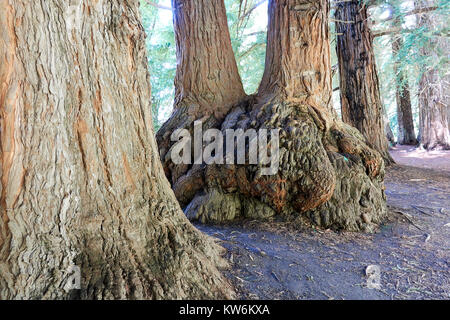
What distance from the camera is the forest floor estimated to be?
8.29ft

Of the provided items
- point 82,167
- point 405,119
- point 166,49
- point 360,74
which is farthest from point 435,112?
point 82,167

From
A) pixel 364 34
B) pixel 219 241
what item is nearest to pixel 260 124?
pixel 219 241

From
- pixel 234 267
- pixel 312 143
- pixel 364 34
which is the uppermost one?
pixel 364 34

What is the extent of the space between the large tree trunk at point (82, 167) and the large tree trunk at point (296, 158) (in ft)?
5.42

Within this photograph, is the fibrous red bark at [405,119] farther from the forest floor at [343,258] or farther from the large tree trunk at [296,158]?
the large tree trunk at [296,158]

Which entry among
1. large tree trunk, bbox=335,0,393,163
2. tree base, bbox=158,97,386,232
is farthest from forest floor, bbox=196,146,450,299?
large tree trunk, bbox=335,0,393,163

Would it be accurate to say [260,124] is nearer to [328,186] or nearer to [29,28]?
[328,186]

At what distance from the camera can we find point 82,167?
218 cm

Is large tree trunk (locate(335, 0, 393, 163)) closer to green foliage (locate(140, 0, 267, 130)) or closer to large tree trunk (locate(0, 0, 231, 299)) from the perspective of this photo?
green foliage (locate(140, 0, 267, 130))

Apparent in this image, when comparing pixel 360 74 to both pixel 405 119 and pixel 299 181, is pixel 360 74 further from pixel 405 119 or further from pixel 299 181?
pixel 405 119

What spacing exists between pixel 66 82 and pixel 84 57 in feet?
0.70

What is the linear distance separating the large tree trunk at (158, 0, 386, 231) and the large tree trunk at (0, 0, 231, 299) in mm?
1653

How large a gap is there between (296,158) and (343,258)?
1.31 metres

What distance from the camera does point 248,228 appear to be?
390 centimetres
